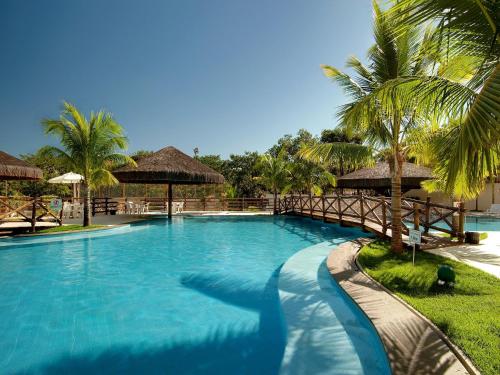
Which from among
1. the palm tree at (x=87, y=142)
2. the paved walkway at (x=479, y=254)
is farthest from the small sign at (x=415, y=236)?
the palm tree at (x=87, y=142)

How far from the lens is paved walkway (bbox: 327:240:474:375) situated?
2303 millimetres

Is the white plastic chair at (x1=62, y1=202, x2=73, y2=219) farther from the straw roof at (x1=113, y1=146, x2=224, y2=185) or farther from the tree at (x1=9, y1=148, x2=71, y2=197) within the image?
the tree at (x1=9, y1=148, x2=71, y2=197)

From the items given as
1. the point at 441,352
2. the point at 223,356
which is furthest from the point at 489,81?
the point at 223,356

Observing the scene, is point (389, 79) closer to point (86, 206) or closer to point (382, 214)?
point (382, 214)

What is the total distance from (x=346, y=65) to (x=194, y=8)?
293 inches

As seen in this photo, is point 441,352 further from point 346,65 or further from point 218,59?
point 218,59

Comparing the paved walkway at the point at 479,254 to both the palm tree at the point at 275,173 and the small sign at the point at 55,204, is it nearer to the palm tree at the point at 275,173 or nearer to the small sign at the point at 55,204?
the palm tree at the point at 275,173

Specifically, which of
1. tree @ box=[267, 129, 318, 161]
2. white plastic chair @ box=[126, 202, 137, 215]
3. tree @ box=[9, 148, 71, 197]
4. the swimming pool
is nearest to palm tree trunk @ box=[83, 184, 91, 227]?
white plastic chair @ box=[126, 202, 137, 215]

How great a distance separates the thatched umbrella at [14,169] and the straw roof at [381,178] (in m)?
15.1

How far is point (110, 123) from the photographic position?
1168 cm

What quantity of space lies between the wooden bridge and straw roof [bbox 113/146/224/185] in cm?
582

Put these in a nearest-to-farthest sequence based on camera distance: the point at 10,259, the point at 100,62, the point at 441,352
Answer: the point at 441,352 → the point at 10,259 → the point at 100,62

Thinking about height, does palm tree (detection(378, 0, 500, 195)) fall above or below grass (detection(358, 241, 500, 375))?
above

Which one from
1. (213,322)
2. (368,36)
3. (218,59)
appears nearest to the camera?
(213,322)
